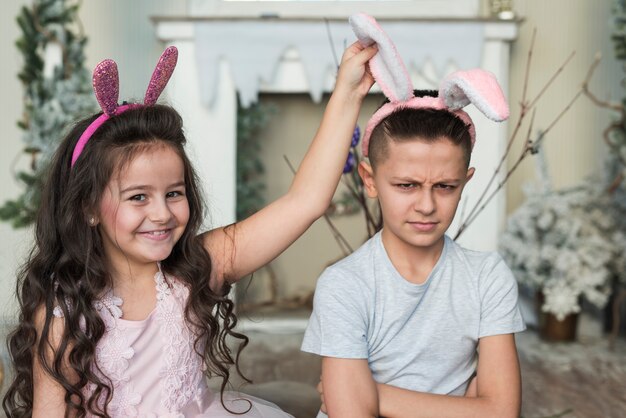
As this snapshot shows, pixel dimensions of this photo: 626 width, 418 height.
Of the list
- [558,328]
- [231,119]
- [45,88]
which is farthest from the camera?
[231,119]

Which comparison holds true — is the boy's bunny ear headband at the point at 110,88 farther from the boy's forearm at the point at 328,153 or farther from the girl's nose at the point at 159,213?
the boy's forearm at the point at 328,153

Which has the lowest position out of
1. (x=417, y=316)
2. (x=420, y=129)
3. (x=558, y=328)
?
(x=558, y=328)

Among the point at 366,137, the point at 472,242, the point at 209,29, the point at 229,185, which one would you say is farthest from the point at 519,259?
the point at 366,137

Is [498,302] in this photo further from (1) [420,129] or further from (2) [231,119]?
(2) [231,119]

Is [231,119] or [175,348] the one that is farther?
[231,119]

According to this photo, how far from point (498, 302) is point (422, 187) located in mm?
268

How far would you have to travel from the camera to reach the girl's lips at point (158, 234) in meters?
1.65

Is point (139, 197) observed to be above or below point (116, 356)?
above

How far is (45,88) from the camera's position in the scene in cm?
366

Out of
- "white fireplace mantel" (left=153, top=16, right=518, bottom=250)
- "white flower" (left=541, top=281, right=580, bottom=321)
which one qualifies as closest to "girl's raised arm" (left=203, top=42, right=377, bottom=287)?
"white fireplace mantel" (left=153, top=16, right=518, bottom=250)

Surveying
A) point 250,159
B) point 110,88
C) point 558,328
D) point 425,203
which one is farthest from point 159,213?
point 250,159

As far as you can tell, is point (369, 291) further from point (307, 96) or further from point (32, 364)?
point (307, 96)

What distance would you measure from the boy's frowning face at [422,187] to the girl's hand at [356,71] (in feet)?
0.42

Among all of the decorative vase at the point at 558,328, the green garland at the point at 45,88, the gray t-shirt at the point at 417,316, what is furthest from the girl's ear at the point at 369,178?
the decorative vase at the point at 558,328
